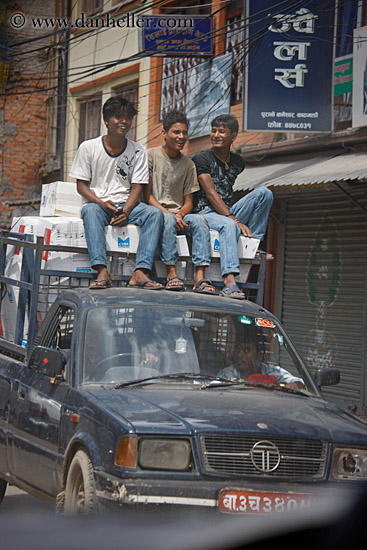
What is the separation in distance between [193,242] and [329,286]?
6.74 metres

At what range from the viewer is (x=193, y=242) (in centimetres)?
764

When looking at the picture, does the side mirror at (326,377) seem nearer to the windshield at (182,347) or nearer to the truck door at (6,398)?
the windshield at (182,347)

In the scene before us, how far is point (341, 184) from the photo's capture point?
42.3 feet

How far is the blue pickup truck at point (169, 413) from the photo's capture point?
4578mm

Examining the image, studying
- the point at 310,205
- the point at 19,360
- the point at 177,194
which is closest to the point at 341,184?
the point at 310,205

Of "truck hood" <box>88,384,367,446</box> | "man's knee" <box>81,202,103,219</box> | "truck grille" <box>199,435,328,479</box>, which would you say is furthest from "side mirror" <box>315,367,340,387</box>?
"man's knee" <box>81,202,103,219</box>

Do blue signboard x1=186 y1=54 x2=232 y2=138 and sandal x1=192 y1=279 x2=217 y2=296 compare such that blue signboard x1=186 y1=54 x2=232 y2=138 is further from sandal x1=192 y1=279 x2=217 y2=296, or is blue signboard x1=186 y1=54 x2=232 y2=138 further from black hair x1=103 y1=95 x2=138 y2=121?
sandal x1=192 y1=279 x2=217 y2=296

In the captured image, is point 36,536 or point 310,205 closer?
point 36,536

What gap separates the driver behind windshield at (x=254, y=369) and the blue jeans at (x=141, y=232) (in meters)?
1.51

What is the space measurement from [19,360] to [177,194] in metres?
2.30

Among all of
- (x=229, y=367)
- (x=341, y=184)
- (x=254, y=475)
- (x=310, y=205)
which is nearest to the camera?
(x=254, y=475)

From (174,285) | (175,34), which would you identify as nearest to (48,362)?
(174,285)

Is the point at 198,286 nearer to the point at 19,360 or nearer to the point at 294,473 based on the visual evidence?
the point at 19,360

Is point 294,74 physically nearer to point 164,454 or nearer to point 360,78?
point 360,78
